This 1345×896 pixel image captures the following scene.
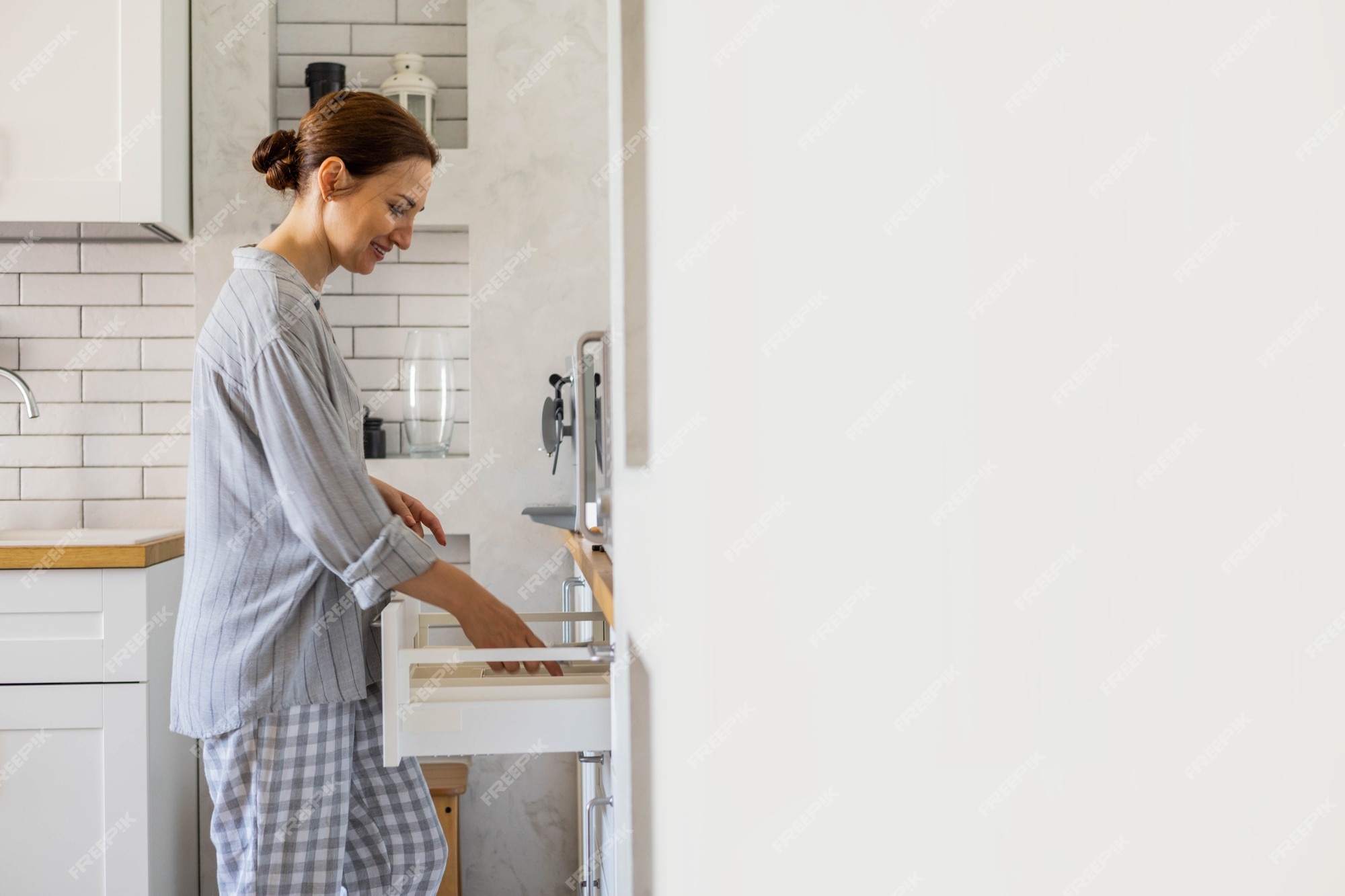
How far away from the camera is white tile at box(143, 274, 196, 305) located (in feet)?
8.57

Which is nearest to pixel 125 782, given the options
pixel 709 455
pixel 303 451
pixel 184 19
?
pixel 303 451

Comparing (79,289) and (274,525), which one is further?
(79,289)

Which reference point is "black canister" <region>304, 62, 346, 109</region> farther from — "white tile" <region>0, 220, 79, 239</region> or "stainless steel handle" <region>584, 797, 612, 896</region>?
"stainless steel handle" <region>584, 797, 612, 896</region>

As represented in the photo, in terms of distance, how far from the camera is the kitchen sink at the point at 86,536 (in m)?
2.26

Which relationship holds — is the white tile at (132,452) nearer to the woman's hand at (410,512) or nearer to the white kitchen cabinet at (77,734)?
the white kitchen cabinet at (77,734)

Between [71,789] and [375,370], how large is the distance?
3.73 ft

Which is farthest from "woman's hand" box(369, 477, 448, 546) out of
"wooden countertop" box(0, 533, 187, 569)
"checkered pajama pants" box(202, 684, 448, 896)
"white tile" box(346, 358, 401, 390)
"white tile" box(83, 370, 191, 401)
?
"white tile" box(83, 370, 191, 401)

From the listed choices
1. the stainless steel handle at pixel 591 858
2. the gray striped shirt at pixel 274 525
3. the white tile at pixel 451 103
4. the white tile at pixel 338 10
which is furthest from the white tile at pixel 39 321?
the stainless steel handle at pixel 591 858

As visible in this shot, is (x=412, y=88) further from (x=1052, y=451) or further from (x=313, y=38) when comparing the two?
(x=1052, y=451)

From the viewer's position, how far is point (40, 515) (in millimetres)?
2615

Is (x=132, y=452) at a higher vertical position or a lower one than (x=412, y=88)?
lower

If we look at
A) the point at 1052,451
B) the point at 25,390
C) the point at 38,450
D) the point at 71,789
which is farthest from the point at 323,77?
the point at 1052,451

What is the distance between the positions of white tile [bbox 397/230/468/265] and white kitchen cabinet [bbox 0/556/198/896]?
101 centimetres

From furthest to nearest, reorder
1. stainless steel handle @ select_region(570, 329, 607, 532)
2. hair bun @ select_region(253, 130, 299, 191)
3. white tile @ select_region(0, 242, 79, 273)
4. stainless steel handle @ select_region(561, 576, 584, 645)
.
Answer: white tile @ select_region(0, 242, 79, 273), stainless steel handle @ select_region(561, 576, 584, 645), stainless steel handle @ select_region(570, 329, 607, 532), hair bun @ select_region(253, 130, 299, 191)
